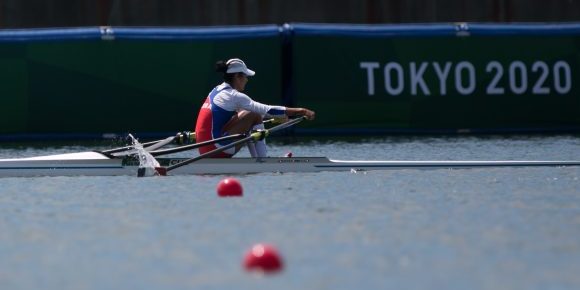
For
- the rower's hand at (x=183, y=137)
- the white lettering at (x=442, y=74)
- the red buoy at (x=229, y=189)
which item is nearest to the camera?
the red buoy at (x=229, y=189)

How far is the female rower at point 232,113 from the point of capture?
17328 mm

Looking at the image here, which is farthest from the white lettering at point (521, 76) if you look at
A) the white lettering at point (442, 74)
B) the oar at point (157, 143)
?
the oar at point (157, 143)

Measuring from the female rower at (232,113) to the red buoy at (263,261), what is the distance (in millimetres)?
7615

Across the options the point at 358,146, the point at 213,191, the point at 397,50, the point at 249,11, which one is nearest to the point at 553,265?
the point at 213,191

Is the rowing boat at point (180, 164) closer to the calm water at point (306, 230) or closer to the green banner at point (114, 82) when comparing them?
the calm water at point (306, 230)

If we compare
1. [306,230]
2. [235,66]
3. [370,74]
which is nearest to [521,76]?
[370,74]

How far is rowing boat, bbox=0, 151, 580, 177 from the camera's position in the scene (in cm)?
1667

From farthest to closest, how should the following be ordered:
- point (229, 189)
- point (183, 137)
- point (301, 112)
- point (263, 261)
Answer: point (183, 137) → point (301, 112) → point (229, 189) → point (263, 261)

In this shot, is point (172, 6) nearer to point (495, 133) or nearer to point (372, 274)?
point (495, 133)

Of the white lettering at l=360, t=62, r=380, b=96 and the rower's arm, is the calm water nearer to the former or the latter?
the rower's arm

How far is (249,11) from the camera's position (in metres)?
31.5

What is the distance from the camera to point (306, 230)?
11531 millimetres

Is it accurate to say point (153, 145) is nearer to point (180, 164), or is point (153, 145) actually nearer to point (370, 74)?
point (180, 164)

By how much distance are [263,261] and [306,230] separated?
2.07 metres
